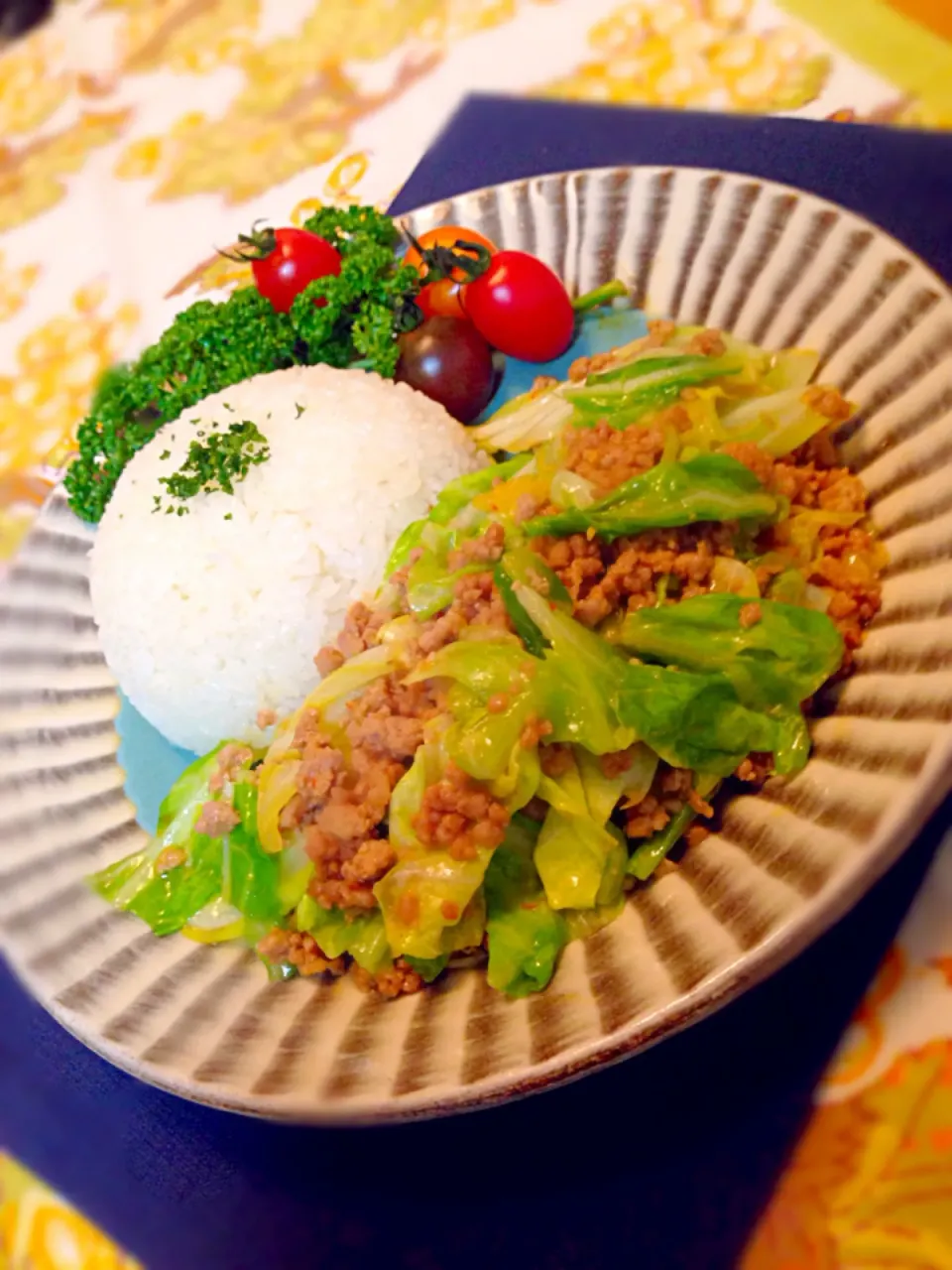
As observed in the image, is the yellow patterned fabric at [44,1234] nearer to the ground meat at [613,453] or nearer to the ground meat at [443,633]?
the ground meat at [443,633]

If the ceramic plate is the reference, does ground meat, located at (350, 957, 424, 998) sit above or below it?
below

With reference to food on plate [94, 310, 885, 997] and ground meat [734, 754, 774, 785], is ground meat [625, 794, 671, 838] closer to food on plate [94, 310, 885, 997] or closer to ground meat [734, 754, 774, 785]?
food on plate [94, 310, 885, 997]

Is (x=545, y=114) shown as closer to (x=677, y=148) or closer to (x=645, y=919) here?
(x=677, y=148)

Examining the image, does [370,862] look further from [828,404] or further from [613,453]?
[828,404]

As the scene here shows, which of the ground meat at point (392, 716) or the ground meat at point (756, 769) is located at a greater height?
the ground meat at point (392, 716)

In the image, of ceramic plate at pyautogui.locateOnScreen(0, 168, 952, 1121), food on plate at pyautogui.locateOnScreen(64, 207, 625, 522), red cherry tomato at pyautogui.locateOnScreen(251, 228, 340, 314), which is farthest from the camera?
red cherry tomato at pyautogui.locateOnScreen(251, 228, 340, 314)

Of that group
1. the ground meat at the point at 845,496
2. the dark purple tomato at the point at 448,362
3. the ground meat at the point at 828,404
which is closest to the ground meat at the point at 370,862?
the ground meat at the point at 845,496

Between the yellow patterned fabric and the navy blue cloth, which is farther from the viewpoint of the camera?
the navy blue cloth

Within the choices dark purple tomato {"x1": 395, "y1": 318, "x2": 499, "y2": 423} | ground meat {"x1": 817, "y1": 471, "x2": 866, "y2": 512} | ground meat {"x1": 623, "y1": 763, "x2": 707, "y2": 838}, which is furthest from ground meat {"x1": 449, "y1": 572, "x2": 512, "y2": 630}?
dark purple tomato {"x1": 395, "y1": 318, "x2": 499, "y2": 423}
